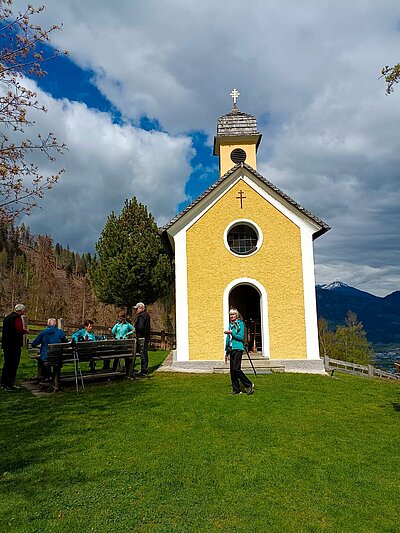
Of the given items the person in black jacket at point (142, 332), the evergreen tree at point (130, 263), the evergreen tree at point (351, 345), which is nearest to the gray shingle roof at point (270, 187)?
the person in black jacket at point (142, 332)

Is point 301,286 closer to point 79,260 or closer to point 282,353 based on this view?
point 282,353

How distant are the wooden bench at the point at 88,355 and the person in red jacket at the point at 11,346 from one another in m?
0.94

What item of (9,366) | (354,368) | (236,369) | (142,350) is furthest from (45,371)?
(354,368)

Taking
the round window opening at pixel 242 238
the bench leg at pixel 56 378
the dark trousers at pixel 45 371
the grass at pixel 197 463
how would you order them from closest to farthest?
the grass at pixel 197 463 → the bench leg at pixel 56 378 → the dark trousers at pixel 45 371 → the round window opening at pixel 242 238

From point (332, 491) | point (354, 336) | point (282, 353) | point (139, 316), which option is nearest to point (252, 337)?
point (282, 353)

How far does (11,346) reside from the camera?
976 cm

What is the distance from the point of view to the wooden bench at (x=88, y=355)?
30.7ft

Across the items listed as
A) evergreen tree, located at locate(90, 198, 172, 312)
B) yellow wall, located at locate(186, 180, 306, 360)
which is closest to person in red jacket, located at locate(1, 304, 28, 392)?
yellow wall, located at locate(186, 180, 306, 360)

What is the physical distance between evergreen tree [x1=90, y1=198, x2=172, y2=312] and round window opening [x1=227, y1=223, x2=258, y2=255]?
31.5ft

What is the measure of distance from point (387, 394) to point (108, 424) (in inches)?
283

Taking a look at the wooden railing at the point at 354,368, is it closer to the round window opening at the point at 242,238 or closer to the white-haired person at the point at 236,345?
the round window opening at the point at 242,238

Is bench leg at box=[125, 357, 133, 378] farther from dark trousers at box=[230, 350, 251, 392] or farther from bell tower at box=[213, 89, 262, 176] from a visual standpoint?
bell tower at box=[213, 89, 262, 176]

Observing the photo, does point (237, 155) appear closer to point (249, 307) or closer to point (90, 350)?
point (249, 307)

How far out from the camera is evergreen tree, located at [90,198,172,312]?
23.1 metres
